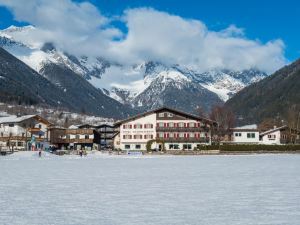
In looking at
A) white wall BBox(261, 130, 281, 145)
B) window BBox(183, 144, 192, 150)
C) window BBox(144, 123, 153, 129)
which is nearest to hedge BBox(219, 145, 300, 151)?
window BBox(183, 144, 192, 150)

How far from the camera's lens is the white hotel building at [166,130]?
97.9 meters

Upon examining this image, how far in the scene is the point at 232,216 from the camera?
49.5ft

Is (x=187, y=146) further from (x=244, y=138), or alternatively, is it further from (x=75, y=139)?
(x=75, y=139)

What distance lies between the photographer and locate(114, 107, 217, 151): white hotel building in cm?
9788

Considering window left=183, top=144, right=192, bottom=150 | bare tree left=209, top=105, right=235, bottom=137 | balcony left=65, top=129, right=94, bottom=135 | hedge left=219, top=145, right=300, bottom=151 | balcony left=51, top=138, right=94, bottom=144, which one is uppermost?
bare tree left=209, top=105, right=235, bottom=137

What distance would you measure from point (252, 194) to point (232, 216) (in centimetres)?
543

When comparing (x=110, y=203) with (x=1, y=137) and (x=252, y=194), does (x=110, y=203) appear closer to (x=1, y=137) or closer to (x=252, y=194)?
(x=252, y=194)

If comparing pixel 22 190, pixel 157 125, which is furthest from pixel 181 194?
pixel 157 125

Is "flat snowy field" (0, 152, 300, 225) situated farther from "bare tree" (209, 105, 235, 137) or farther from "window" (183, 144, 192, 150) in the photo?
"bare tree" (209, 105, 235, 137)

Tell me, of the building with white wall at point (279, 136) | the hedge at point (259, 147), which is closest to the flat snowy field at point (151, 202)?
the hedge at point (259, 147)

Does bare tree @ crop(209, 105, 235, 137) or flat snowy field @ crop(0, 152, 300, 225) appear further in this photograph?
A: bare tree @ crop(209, 105, 235, 137)

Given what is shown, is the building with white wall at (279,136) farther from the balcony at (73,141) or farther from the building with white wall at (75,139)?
the balcony at (73,141)

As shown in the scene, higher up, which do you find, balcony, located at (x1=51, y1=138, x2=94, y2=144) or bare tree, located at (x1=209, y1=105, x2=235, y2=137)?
bare tree, located at (x1=209, y1=105, x2=235, y2=137)

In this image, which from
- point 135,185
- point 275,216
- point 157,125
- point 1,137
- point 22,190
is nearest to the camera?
point 275,216
